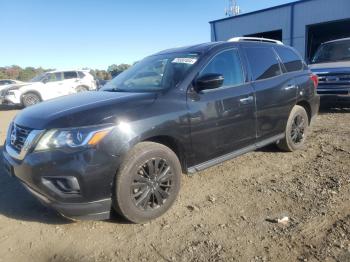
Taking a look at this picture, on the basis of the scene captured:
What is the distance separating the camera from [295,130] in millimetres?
5547

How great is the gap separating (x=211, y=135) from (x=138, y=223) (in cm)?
127

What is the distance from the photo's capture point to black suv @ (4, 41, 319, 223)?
3.07 m

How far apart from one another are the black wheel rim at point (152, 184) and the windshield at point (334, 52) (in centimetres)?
826

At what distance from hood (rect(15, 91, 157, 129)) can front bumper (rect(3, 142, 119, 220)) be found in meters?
0.28

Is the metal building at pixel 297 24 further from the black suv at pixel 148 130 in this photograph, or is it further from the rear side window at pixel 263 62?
the black suv at pixel 148 130

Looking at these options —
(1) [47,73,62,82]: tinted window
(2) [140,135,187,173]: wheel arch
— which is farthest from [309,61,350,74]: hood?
(1) [47,73,62,82]: tinted window

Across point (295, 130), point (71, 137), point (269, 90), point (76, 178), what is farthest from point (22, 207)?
point (295, 130)

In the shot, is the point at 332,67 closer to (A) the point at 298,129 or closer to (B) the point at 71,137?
(A) the point at 298,129

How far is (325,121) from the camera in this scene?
25.9ft

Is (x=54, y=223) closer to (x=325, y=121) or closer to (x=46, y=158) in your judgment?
(x=46, y=158)

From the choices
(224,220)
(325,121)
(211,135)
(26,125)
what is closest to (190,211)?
(224,220)

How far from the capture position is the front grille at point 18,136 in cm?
331

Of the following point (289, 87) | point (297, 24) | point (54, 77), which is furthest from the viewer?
point (297, 24)

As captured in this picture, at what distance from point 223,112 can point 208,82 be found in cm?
48
